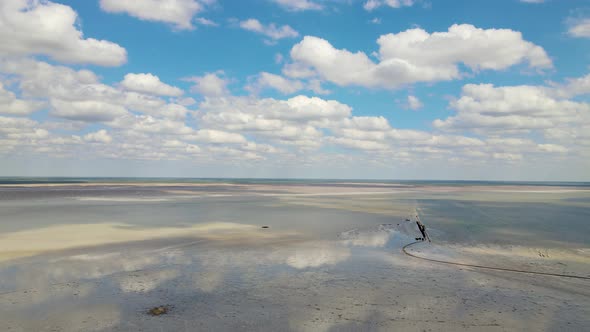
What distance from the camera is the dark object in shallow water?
10672 millimetres

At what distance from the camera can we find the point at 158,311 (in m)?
10.8

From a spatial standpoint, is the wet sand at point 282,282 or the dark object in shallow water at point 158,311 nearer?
the wet sand at point 282,282

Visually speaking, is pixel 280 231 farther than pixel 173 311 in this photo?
Yes

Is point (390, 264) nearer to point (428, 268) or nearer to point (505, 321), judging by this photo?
point (428, 268)

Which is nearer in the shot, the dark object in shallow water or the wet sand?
the wet sand

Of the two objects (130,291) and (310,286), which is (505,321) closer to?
(310,286)

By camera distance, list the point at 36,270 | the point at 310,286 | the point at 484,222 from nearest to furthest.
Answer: the point at 310,286, the point at 36,270, the point at 484,222

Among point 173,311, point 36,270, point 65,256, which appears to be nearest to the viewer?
point 173,311

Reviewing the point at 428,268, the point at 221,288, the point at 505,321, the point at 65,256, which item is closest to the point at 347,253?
the point at 428,268

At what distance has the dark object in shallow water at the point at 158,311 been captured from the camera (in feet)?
35.0

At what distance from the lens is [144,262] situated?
17.1 meters

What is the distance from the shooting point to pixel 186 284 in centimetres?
1361

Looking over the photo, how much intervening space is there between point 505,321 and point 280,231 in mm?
18001

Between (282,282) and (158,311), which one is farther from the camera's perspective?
(282,282)
